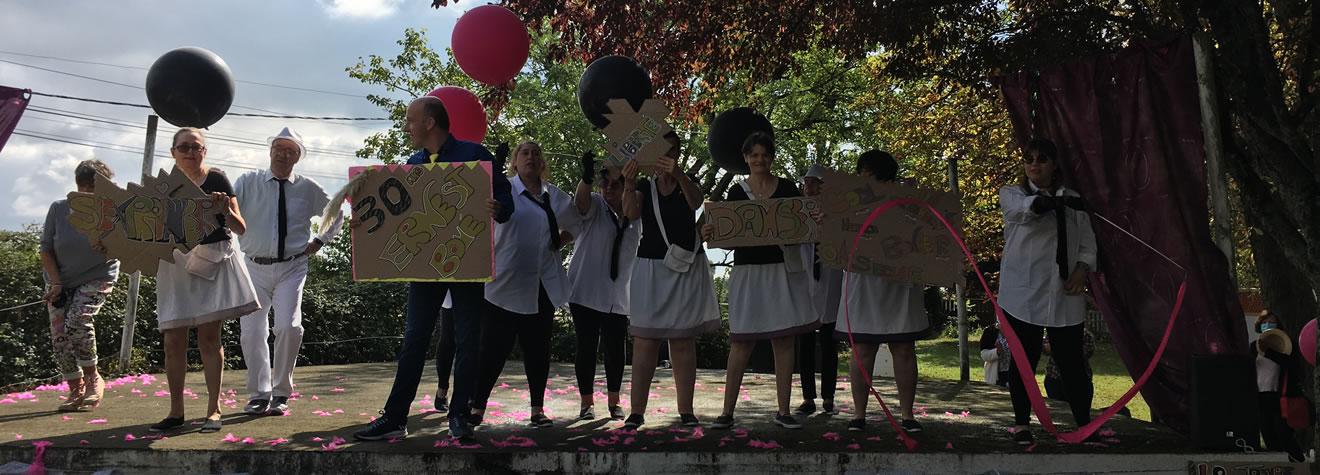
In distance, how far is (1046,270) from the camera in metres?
5.18

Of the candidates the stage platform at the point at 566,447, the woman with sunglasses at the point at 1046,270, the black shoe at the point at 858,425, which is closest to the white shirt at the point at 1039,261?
the woman with sunglasses at the point at 1046,270

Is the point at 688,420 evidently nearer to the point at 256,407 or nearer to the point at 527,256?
the point at 527,256

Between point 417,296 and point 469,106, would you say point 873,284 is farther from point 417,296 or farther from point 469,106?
point 469,106

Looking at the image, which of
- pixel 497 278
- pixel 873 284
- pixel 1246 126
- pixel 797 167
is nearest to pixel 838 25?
pixel 1246 126

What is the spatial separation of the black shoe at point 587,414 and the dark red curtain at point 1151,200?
3230mm

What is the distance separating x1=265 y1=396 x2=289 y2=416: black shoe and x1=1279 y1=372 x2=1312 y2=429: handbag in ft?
24.0

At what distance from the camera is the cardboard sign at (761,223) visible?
17.8 feet

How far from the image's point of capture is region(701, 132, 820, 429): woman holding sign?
5535 millimetres

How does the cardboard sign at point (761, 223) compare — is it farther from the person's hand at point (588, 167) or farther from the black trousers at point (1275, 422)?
the black trousers at point (1275, 422)

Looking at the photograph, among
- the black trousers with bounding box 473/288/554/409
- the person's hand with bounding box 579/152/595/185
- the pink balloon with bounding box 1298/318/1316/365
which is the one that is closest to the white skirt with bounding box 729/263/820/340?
the person's hand with bounding box 579/152/595/185

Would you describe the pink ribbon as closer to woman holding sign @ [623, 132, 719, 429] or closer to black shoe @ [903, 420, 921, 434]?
black shoe @ [903, 420, 921, 434]

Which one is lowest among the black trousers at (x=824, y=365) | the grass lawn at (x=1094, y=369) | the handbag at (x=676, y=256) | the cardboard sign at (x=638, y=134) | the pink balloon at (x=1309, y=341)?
the grass lawn at (x=1094, y=369)

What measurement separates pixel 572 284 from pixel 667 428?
1138 millimetres

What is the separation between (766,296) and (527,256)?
4.58 ft
